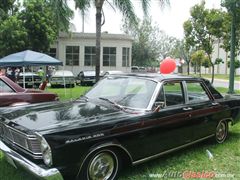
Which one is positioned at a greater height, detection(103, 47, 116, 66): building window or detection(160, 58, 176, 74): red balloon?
detection(103, 47, 116, 66): building window

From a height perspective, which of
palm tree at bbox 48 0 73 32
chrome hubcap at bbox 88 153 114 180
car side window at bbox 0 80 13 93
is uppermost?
palm tree at bbox 48 0 73 32

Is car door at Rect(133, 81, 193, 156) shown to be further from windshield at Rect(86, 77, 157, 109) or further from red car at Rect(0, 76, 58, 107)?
red car at Rect(0, 76, 58, 107)

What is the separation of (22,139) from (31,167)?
469 mm

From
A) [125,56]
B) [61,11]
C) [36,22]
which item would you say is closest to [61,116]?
[61,11]

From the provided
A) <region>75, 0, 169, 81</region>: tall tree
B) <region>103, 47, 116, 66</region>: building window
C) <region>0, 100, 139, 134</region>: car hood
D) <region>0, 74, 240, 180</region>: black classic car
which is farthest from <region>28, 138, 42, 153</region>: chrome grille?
<region>103, 47, 116, 66</region>: building window

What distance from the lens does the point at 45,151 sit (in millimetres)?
3471

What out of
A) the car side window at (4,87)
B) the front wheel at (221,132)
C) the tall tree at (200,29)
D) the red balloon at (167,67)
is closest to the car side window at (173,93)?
the front wheel at (221,132)

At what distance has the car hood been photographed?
12.1 feet

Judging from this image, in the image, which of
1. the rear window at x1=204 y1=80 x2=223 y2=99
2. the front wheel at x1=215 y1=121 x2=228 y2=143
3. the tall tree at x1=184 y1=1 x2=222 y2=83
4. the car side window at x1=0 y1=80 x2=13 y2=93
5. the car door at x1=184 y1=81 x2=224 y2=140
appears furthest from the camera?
the tall tree at x1=184 y1=1 x2=222 y2=83

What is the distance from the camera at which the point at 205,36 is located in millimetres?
23391

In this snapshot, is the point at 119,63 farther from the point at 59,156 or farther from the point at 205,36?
the point at 59,156

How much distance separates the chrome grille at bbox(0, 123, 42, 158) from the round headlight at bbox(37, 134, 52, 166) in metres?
0.09

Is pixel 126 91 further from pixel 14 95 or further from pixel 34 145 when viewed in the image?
pixel 14 95

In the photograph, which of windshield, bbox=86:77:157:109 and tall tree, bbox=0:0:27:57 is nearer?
windshield, bbox=86:77:157:109
